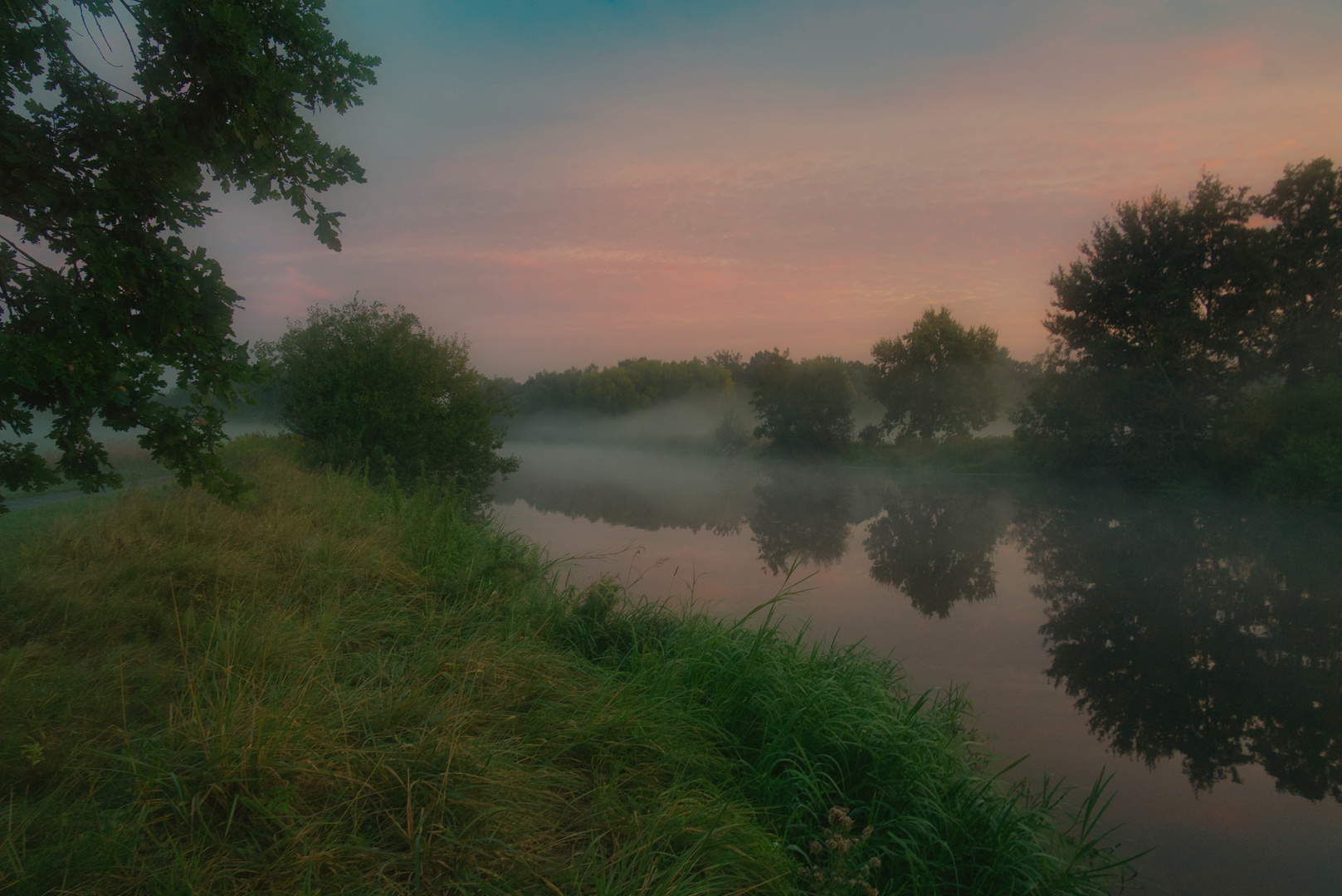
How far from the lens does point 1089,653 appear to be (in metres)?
9.13

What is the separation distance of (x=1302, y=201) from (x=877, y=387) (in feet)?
73.0


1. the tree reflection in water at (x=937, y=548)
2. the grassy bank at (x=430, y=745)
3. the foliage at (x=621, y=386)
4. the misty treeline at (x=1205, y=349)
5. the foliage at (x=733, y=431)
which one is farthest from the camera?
the foliage at (x=621, y=386)

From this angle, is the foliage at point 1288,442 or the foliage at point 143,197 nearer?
the foliage at point 143,197

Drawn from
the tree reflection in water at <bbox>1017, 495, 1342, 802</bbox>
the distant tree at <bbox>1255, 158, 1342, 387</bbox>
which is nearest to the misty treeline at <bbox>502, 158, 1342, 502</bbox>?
the distant tree at <bbox>1255, 158, 1342, 387</bbox>

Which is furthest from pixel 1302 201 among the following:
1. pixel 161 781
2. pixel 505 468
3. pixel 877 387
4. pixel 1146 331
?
pixel 161 781

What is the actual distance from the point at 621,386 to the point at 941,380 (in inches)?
1753

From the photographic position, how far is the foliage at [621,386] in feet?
258

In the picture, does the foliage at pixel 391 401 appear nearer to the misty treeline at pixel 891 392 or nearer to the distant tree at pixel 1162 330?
the distant tree at pixel 1162 330

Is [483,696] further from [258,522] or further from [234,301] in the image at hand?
[258,522]

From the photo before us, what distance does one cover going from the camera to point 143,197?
133 inches

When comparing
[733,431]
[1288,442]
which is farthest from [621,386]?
[1288,442]

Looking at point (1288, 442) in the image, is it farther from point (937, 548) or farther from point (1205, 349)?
point (937, 548)

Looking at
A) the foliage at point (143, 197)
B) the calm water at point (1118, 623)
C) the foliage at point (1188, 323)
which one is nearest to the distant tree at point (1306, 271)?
the foliage at point (1188, 323)

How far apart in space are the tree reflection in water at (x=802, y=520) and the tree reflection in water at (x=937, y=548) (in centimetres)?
107
